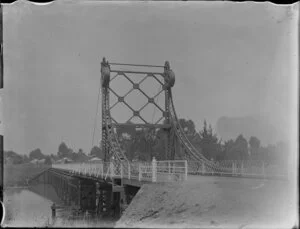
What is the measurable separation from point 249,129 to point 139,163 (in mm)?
3690

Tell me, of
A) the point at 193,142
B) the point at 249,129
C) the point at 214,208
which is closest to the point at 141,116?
the point at 193,142

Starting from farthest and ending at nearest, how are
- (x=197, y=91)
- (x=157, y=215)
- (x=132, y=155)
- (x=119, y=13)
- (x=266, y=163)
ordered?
1. (x=132, y=155)
2. (x=266, y=163)
3. (x=197, y=91)
4. (x=119, y=13)
5. (x=157, y=215)

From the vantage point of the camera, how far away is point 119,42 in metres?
9.38

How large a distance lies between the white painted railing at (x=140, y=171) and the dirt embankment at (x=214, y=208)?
62.4 inches

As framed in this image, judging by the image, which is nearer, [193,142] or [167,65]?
[167,65]

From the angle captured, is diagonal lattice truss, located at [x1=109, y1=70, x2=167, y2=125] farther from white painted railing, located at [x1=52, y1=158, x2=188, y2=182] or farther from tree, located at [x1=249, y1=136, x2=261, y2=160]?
tree, located at [x1=249, y1=136, x2=261, y2=160]

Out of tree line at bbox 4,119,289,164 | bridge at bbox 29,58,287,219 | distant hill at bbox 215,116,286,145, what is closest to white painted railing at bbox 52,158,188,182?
bridge at bbox 29,58,287,219

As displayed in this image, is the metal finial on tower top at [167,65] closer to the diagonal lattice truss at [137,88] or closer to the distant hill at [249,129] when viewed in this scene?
the diagonal lattice truss at [137,88]

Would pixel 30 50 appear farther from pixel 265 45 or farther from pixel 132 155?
pixel 132 155

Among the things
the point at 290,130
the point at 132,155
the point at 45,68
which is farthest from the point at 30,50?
the point at 132,155

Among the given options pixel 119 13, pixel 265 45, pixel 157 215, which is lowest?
pixel 157 215

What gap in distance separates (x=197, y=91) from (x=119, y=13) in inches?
128

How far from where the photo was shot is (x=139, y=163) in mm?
11781

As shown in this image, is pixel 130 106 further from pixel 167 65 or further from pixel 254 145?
pixel 254 145
